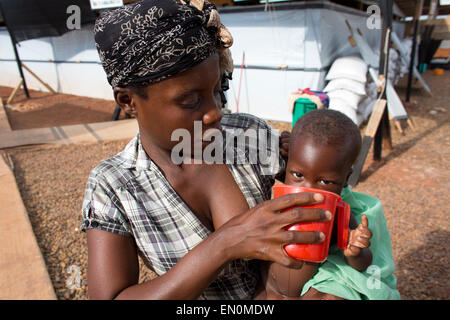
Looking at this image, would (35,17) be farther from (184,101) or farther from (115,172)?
(184,101)

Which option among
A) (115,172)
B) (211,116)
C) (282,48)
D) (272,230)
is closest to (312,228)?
(272,230)

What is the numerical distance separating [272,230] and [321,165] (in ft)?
1.95

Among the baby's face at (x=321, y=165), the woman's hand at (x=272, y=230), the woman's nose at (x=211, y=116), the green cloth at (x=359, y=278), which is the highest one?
the woman's nose at (x=211, y=116)

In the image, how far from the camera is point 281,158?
1.44 m

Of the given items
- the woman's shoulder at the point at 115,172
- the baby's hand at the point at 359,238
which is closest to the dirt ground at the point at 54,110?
the woman's shoulder at the point at 115,172

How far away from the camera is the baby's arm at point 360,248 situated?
1.02 meters

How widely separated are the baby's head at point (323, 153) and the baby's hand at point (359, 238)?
0.26 meters

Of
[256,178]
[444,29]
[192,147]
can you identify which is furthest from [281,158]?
[444,29]

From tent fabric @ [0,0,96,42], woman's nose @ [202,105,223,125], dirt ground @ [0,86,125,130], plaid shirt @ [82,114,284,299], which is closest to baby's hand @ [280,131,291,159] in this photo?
plaid shirt @ [82,114,284,299]

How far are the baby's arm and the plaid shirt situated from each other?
1.17ft

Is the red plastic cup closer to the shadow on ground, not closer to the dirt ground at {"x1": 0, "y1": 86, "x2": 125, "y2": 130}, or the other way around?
the shadow on ground

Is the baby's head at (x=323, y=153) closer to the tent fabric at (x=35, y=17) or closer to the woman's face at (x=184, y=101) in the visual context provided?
the woman's face at (x=184, y=101)

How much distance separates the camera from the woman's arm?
0.75m
